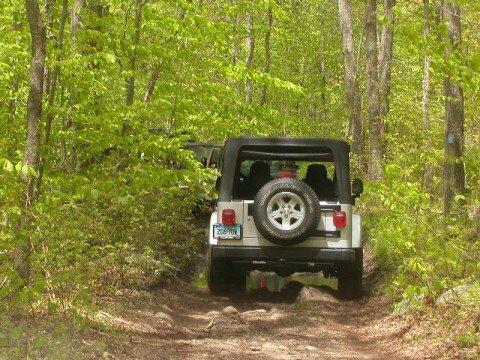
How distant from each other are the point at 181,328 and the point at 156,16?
5.28 m

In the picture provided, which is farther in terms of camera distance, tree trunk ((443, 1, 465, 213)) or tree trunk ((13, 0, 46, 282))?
tree trunk ((443, 1, 465, 213))

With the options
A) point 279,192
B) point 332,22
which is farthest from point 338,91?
point 279,192

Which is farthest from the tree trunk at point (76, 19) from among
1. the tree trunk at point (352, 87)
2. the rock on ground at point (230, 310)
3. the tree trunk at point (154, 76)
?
the tree trunk at point (352, 87)

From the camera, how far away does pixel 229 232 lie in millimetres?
10492

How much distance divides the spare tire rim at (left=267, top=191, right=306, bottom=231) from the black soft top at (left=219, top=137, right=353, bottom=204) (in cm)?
76

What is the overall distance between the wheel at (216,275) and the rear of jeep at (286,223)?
0.6 inches

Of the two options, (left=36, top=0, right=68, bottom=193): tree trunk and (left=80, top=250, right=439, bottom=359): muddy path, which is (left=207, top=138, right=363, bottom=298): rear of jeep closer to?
(left=80, top=250, right=439, bottom=359): muddy path

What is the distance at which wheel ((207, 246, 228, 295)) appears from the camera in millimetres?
10781

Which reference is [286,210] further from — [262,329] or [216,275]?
[262,329]

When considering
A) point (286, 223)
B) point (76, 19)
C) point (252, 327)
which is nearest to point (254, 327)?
point (252, 327)

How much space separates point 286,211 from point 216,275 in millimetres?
1620

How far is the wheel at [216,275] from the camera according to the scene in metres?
10.8

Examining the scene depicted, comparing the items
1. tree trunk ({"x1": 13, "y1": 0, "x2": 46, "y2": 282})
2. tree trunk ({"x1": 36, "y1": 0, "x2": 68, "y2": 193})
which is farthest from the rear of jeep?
tree trunk ({"x1": 13, "y1": 0, "x2": 46, "y2": 282})

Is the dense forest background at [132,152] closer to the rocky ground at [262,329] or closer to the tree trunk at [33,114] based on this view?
the tree trunk at [33,114]
